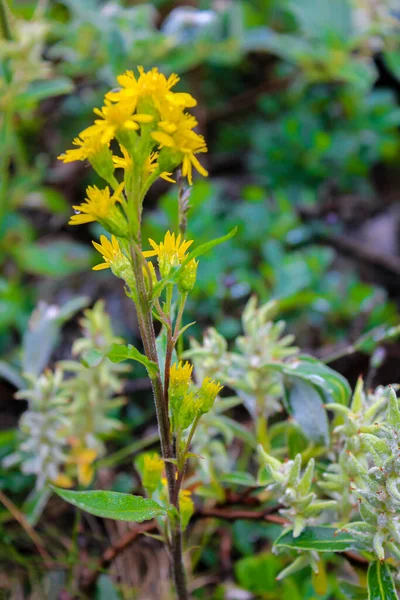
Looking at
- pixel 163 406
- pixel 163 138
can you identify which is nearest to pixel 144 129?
pixel 163 138

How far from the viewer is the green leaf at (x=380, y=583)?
0.95m

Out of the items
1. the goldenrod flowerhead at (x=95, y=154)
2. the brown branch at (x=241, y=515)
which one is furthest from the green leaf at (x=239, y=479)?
the goldenrod flowerhead at (x=95, y=154)

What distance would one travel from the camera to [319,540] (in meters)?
1.01

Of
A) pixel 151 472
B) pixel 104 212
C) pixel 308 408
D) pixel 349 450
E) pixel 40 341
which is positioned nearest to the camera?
pixel 104 212

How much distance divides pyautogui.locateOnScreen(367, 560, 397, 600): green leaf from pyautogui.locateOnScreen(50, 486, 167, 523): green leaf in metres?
0.38

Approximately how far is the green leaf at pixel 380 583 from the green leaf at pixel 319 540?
0.05 m

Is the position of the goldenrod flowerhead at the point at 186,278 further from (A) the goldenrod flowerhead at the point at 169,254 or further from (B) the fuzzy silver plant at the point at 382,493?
(B) the fuzzy silver plant at the point at 382,493

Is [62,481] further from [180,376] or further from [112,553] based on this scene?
[180,376]

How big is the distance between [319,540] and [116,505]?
0.37 m

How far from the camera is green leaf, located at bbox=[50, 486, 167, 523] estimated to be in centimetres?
88

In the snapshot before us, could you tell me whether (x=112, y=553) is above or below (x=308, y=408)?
below

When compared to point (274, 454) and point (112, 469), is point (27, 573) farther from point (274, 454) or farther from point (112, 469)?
point (274, 454)

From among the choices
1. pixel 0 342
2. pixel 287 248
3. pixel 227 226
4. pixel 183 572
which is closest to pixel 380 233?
pixel 287 248

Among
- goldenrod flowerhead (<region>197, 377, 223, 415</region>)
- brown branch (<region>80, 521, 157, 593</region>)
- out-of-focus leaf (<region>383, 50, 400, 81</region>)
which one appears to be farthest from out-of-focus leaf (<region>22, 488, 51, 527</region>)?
out-of-focus leaf (<region>383, 50, 400, 81</region>)
